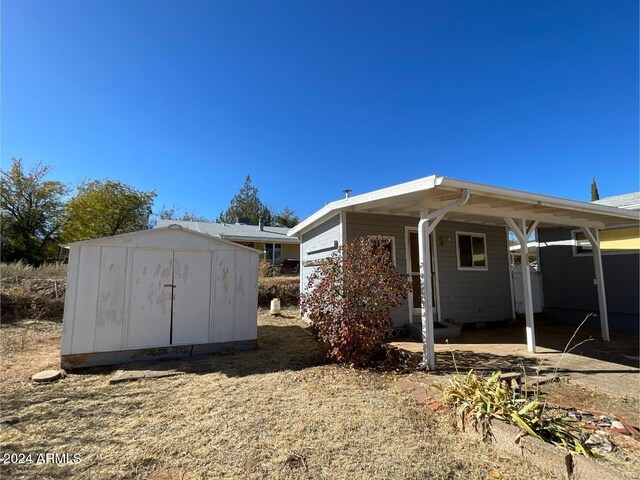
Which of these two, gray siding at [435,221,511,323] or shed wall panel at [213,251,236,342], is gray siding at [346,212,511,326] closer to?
gray siding at [435,221,511,323]

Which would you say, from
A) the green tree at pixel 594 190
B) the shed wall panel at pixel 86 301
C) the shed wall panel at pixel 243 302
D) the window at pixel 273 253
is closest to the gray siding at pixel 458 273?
the shed wall panel at pixel 243 302

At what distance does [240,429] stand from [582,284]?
1050 cm

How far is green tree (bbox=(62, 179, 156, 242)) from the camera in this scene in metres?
20.8

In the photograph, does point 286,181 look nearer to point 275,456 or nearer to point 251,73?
point 251,73

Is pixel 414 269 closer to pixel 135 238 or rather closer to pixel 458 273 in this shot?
pixel 458 273

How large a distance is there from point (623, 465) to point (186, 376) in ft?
16.1

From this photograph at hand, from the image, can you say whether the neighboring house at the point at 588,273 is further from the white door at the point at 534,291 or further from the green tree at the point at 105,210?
the green tree at the point at 105,210

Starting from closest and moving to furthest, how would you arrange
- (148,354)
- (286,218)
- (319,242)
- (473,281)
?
(148,354), (473,281), (319,242), (286,218)

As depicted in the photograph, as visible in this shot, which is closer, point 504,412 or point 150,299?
point 504,412

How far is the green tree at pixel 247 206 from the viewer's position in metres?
35.2

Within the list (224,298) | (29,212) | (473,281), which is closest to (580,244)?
(473,281)

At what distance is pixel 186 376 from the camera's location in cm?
452

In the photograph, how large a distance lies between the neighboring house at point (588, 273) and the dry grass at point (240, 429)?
7.93 m

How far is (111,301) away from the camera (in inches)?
200
